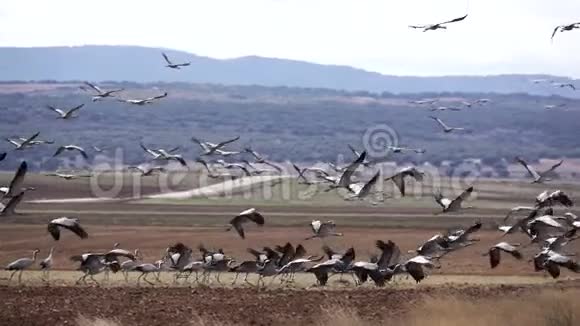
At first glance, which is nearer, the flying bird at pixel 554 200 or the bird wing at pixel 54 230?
the bird wing at pixel 54 230

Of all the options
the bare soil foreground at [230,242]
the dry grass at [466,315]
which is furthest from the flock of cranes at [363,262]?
the bare soil foreground at [230,242]

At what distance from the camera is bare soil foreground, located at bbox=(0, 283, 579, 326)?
73.2 feet

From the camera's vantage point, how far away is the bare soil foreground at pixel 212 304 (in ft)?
73.2

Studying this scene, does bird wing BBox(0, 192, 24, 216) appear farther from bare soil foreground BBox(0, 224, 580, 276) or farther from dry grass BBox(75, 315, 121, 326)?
bare soil foreground BBox(0, 224, 580, 276)

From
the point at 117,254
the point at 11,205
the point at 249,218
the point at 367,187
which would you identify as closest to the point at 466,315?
the point at 367,187

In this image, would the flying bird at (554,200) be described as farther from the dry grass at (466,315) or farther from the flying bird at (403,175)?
the flying bird at (403,175)

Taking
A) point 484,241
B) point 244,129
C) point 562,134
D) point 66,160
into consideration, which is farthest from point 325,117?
point 484,241

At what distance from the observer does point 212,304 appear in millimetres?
23688

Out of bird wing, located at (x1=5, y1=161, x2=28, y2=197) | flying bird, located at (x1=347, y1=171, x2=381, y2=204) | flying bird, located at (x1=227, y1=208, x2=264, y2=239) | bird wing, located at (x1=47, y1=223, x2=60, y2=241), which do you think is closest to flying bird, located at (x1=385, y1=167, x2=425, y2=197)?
Result: flying bird, located at (x1=347, y1=171, x2=381, y2=204)

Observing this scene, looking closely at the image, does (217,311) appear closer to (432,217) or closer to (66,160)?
(432,217)

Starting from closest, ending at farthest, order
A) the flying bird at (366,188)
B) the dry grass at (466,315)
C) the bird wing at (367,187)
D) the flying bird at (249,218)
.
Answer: the dry grass at (466,315) < the flying bird at (249,218) < the flying bird at (366,188) < the bird wing at (367,187)

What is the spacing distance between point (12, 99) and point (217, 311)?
144 m

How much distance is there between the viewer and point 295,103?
639 feet

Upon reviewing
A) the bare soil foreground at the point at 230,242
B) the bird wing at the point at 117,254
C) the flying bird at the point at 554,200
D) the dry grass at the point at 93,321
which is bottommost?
the bare soil foreground at the point at 230,242
